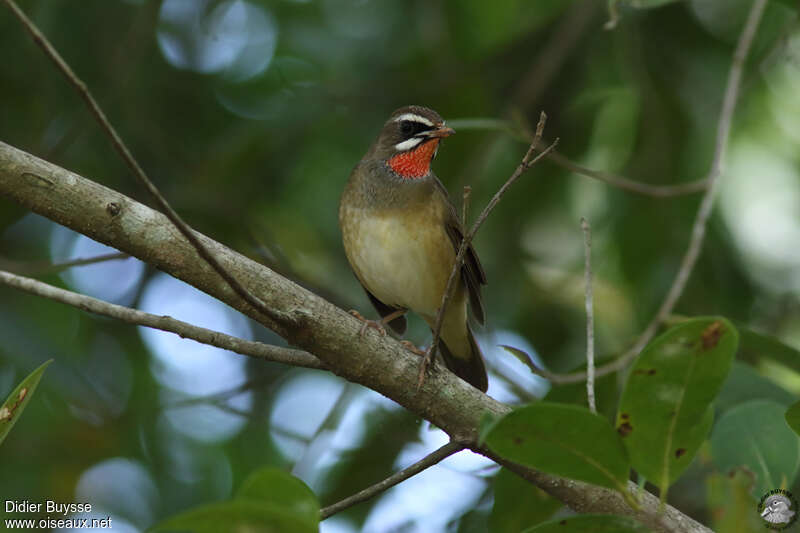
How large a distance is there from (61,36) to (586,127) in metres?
3.77

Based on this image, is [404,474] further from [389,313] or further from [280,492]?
[389,313]

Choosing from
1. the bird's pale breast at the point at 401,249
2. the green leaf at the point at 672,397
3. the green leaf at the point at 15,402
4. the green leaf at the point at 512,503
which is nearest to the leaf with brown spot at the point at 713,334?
the green leaf at the point at 672,397

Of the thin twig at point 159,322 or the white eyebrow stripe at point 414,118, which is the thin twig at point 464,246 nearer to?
the thin twig at point 159,322

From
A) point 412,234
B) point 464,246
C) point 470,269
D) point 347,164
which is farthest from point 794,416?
point 347,164

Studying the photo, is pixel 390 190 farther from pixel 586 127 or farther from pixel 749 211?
pixel 749 211

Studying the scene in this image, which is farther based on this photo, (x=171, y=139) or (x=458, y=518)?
(x=171, y=139)

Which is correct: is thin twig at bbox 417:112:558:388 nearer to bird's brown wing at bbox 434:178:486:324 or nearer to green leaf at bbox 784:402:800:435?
green leaf at bbox 784:402:800:435

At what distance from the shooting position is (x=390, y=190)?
5270 mm

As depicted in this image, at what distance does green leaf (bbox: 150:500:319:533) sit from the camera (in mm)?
1636

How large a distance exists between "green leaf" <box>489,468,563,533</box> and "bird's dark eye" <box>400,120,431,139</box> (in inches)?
96.1

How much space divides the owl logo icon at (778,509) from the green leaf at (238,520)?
1.51 metres

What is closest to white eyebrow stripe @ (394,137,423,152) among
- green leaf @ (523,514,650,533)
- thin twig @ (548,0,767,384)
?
thin twig @ (548,0,767,384)

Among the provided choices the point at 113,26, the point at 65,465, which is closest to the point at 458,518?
the point at 65,465

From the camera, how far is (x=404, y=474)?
2.99 meters
